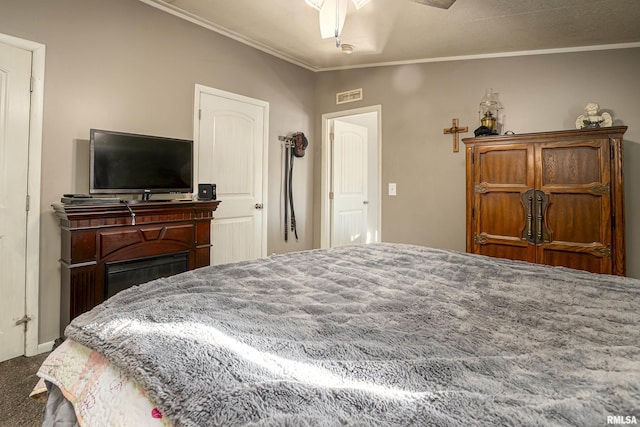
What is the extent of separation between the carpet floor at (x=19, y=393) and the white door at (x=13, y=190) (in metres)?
0.16

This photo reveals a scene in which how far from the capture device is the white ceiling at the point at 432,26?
249cm

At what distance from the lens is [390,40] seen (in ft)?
10.8

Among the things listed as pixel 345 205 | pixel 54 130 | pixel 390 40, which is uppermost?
pixel 390 40

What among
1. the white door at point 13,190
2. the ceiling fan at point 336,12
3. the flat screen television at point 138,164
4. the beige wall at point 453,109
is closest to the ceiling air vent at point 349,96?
the beige wall at point 453,109

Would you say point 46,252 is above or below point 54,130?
below

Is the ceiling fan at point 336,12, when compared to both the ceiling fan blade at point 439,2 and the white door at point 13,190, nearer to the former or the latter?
the ceiling fan blade at point 439,2

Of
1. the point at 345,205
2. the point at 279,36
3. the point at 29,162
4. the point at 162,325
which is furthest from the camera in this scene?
the point at 345,205

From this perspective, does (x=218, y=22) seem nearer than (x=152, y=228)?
No

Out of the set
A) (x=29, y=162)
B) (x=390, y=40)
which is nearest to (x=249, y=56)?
(x=390, y=40)

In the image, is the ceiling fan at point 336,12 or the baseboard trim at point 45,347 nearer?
the ceiling fan at point 336,12

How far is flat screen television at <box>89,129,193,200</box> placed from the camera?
251 cm

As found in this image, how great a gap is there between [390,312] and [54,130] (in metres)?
2.76

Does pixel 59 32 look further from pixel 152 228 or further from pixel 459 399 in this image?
pixel 459 399

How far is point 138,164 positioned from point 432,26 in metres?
2.67
